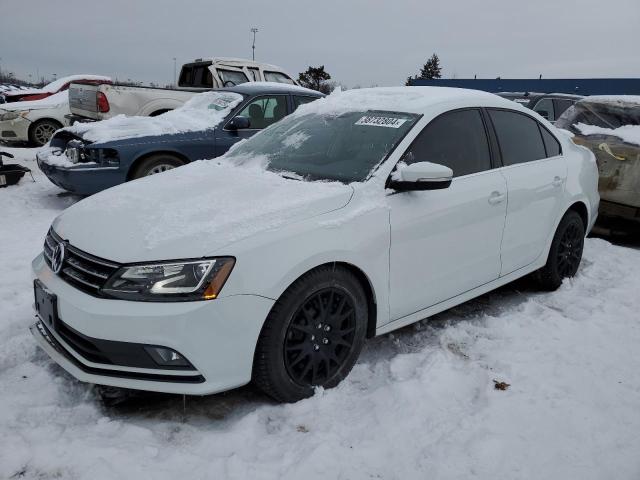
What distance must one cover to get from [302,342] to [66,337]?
3.77 ft

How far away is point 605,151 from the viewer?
6035mm

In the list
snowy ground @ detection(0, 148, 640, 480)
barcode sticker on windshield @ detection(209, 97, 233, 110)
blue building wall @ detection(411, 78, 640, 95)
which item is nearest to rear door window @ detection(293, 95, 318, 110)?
barcode sticker on windshield @ detection(209, 97, 233, 110)

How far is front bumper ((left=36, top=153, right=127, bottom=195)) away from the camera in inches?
238

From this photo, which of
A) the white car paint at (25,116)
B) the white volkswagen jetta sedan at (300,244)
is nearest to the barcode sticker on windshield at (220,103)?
the white volkswagen jetta sedan at (300,244)

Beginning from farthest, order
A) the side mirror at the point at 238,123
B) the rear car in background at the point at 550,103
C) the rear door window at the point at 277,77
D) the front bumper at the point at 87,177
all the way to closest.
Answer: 1. the rear door window at the point at 277,77
2. the rear car in background at the point at 550,103
3. the side mirror at the point at 238,123
4. the front bumper at the point at 87,177

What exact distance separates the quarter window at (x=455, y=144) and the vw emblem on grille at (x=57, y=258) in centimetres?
195

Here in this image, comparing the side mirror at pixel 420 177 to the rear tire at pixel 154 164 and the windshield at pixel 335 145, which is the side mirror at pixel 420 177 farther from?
the rear tire at pixel 154 164

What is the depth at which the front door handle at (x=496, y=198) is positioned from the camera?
351 centimetres

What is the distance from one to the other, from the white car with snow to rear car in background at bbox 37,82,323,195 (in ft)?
16.1

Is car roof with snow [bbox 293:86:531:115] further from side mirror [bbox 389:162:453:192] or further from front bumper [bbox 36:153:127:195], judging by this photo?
front bumper [bbox 36:153:127:195]

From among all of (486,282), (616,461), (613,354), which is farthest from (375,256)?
(613,354)

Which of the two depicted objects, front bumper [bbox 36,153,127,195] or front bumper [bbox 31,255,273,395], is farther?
front bumper [bbox 36,153,127,195]

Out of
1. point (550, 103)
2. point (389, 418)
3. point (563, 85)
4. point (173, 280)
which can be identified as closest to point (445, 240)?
point (389, 418)

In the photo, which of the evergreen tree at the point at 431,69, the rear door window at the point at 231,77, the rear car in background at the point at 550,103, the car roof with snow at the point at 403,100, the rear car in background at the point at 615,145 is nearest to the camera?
the car roof with snow at the point at 403,100
